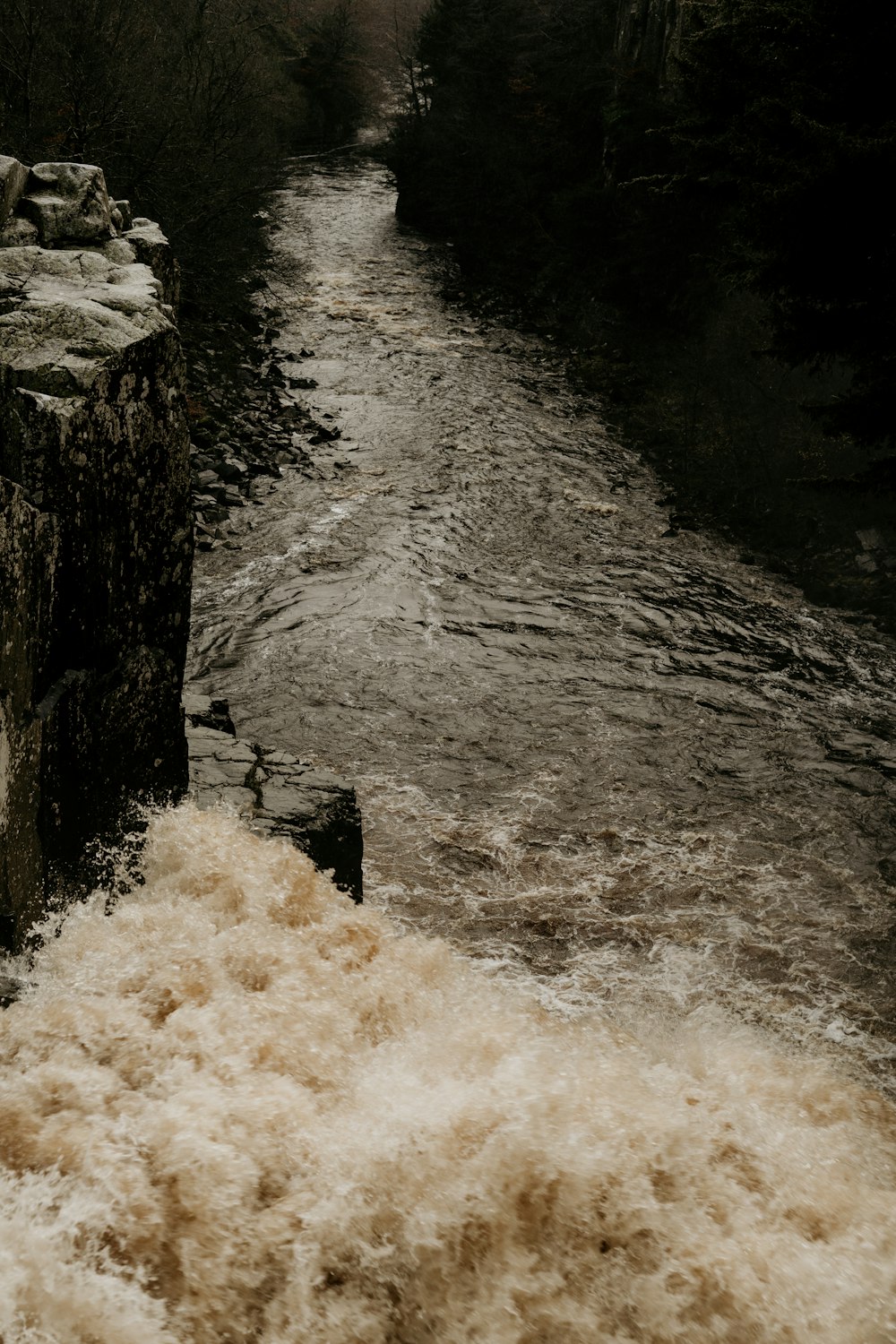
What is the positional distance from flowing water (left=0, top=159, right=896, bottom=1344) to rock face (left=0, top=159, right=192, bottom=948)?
49cm

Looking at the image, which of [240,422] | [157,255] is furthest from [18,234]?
[240,422]

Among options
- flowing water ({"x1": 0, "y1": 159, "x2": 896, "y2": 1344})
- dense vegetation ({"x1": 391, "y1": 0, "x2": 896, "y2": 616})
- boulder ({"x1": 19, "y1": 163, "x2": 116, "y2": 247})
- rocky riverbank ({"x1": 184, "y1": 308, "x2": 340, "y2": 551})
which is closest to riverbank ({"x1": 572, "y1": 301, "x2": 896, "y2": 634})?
dense vegetation ({"x1": 391, "y1": 0, "x2": 896, "y2": 616})

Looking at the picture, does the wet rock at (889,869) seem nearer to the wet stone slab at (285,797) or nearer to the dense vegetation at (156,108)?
the wet stone slab at (285,797)

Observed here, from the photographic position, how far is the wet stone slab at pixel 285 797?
5941 mm

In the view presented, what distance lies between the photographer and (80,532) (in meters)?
4.54

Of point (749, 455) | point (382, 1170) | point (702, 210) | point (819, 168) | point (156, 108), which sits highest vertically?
point (819, 168)

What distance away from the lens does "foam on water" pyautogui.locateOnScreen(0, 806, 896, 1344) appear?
10.9ft

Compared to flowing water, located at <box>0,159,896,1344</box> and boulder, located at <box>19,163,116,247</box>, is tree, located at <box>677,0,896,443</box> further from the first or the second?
boulder, located at <box>19,163,116,247</box>

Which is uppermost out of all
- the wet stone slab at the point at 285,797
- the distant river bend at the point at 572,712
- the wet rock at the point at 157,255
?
the wet rock at the point at 157,255

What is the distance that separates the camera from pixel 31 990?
4.26m

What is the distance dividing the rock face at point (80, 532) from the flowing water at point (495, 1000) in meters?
0.49

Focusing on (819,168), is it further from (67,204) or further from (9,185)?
(9,185)

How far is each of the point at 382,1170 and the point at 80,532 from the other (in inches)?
112

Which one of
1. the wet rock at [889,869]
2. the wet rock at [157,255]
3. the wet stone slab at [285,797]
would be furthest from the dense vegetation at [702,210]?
the wet stone slab at [285,797]
